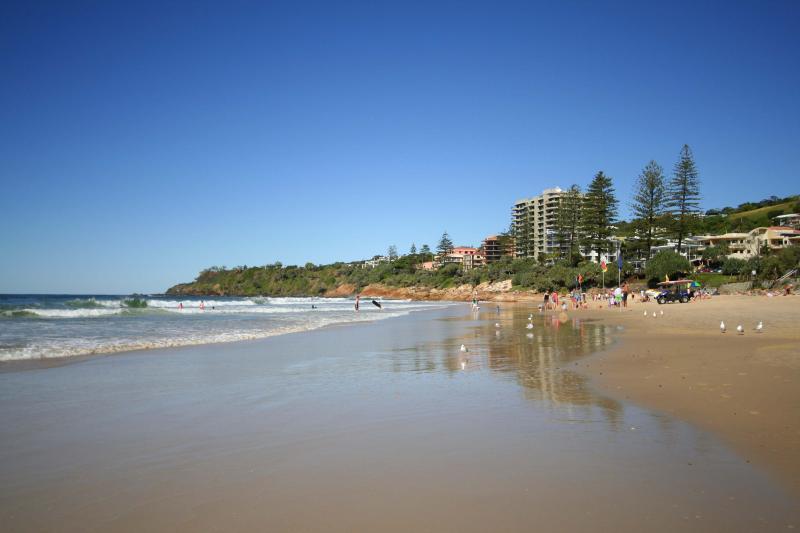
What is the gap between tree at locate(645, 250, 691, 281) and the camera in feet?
190

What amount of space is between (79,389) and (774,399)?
490 inches

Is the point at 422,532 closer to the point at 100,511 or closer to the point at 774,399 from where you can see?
the point at 100,511

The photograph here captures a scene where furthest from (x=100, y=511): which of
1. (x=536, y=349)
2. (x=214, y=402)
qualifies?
(x=536, y=349)

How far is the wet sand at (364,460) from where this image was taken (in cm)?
417

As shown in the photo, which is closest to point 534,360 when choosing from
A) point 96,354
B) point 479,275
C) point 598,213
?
point 96,354

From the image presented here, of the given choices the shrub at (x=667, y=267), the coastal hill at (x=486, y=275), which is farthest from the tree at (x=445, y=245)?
the shrub at (x=667, y=267)

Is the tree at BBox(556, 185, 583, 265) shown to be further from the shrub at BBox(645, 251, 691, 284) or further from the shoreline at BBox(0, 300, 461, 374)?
the shoreline at BBox(0, 300, 461, 374)

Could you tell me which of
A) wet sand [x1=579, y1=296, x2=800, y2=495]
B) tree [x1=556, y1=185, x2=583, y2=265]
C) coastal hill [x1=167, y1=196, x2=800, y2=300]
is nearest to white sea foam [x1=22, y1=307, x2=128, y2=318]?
wet sand [x1=579, y1=296, x2=800, y2=495]

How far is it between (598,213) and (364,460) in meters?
75.2

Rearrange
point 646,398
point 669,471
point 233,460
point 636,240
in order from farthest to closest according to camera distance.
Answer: point 636,240 → point 646,398 → point 233,460 → point 669,471

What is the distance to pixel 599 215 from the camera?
73812 millimetres

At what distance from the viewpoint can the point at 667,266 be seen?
58.3 metres

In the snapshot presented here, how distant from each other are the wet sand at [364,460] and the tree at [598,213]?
225ft

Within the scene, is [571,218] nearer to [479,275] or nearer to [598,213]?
[598,213]
